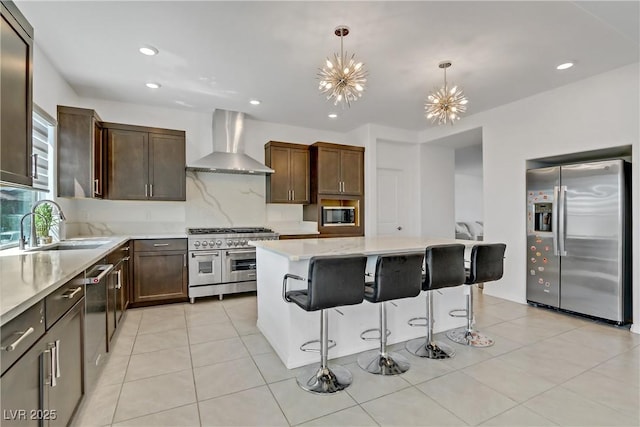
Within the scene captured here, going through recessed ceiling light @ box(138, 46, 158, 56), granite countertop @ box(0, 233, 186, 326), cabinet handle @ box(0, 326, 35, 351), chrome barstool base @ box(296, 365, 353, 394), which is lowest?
chrome barstool base @ box(296, 365, 353, 394)

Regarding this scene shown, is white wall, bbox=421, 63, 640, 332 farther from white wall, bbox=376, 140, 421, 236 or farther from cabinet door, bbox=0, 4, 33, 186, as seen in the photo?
cabinet door, bbox=0, 4, 33, 186

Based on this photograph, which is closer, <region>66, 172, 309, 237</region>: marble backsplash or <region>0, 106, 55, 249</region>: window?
<region>0, 106, 55, 249</region>: window

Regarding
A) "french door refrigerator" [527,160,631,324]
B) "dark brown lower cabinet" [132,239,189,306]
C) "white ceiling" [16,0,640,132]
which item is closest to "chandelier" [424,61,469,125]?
"white ceiling" [16,0,640,132]

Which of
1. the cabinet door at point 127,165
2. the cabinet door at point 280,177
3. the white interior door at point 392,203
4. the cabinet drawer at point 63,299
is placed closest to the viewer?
the cabinet drawer at point 63,299

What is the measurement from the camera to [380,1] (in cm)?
228

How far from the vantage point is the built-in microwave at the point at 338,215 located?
5203mm

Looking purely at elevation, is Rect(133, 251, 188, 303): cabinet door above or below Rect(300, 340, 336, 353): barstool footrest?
above

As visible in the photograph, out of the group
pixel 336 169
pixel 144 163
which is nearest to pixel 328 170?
pixel 336 169

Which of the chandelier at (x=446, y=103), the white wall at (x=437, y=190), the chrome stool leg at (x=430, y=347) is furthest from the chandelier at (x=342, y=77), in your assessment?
the white wall at (x=437, y=190)

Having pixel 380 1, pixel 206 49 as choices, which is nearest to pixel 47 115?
pixel 206 49

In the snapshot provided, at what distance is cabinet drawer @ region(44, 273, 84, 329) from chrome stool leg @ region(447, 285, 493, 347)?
301cm

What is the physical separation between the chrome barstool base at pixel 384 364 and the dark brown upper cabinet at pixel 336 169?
3.03 meters

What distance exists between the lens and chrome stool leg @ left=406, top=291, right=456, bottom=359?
8.64 feet

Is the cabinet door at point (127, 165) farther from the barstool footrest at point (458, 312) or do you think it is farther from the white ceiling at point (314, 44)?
the barstool footrest at point (458, 312)
